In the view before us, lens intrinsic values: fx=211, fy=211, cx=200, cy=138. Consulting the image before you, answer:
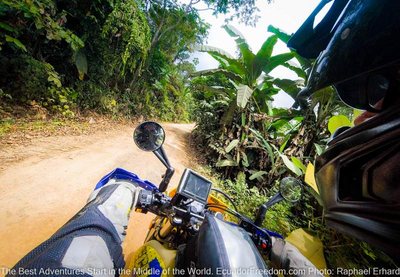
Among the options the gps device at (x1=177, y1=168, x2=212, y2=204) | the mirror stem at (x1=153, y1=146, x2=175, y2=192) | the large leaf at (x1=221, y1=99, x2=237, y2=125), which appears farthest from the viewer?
the large leaf at (x1=221, y1=99, x2=237, y2=125)

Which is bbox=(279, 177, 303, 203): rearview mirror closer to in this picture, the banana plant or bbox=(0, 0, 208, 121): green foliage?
the banana plant

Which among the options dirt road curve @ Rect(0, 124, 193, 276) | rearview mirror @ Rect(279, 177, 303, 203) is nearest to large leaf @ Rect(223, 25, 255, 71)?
dirt road curve @ Rect(0, 124, 193, 276)

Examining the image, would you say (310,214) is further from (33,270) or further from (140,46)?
(140,46)

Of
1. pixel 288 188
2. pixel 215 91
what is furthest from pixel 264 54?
pixel 288 188

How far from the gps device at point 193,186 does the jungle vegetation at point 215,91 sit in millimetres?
1855

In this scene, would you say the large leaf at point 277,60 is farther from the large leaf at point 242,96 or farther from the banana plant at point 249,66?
the large leaf at point 242,96

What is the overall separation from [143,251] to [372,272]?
6.94ft

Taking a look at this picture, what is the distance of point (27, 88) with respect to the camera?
5.11m

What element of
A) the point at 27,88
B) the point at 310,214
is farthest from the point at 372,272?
the point at 27,88

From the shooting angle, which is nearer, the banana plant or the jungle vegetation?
the jungle vegetation

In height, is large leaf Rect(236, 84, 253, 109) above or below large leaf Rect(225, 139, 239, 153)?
above

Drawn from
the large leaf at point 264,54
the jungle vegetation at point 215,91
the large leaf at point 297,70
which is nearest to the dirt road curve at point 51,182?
the jungle vegetation at point 215,91

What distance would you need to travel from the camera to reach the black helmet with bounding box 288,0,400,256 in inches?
15.7

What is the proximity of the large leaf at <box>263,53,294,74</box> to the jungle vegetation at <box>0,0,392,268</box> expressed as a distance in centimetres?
2
